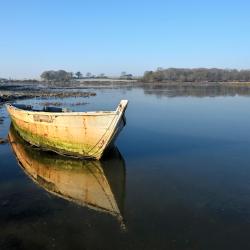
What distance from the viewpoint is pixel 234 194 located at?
1066 centimetres

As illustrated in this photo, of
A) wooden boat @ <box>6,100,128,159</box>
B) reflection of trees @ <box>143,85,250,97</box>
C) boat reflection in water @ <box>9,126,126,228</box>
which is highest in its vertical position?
wooden boat @ <box>6,100,128,159</box>

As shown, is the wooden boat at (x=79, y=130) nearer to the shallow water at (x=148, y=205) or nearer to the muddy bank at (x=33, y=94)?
the shallow water at (x=148, y=205)

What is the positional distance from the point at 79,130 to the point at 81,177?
2.26m

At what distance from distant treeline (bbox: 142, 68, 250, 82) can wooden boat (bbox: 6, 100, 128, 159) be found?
13752 cm

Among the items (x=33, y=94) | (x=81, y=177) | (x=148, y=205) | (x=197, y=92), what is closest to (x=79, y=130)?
(x=81, y=177)

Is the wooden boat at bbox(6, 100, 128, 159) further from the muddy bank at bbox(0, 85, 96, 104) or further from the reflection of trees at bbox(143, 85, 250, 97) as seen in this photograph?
the reflection of trees at bbox(143, 85, 250, 97)

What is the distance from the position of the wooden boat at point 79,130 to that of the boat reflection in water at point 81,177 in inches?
16.5

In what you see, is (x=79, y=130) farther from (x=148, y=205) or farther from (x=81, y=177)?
(x=148, y=205)

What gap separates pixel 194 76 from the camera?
161875mm

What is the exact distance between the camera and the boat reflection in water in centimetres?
1052

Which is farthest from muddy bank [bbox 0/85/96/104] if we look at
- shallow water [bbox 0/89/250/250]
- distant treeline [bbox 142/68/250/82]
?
distant treeline [bbox 142/68/250/82]

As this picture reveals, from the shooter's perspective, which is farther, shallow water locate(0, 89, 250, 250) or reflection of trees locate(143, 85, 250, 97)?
reflection of trees locate(143, 85, 250, 97)

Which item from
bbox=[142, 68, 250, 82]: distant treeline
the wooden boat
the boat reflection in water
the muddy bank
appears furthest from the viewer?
bbox=[142, 68, 250, 82]: distant treeline

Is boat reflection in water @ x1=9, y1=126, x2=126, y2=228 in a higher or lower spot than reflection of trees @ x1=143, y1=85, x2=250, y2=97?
higher
